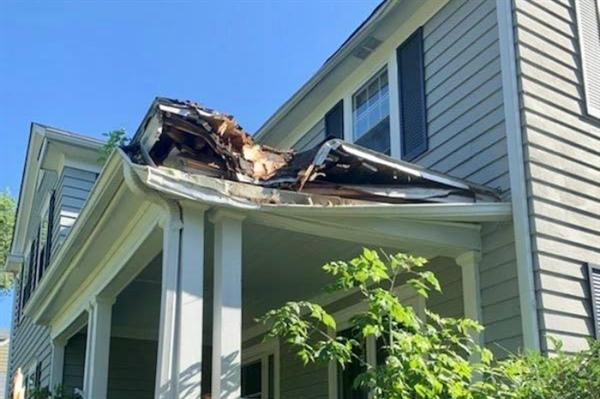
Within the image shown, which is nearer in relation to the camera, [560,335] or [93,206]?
[560,335]

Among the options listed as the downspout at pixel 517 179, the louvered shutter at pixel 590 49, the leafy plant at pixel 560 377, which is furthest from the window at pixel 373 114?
the leafy plant at pixel 560 377

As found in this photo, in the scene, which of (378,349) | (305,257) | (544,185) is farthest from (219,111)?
(378,349)

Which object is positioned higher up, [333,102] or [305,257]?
[333,102]

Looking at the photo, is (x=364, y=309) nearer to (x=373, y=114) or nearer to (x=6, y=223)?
(x=373, y=114)

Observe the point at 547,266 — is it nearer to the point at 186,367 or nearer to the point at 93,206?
the point at 186,367

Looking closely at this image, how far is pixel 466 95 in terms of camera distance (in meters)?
6.53

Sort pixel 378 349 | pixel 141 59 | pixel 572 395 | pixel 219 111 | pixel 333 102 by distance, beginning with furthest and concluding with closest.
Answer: pixel 141 59, pixel 333 102, pixel 378 349, pixel 219 111, pixel 572 395

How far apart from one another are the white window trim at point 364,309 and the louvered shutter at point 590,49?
224 cm

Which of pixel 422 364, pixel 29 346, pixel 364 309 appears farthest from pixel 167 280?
pixel 29 346

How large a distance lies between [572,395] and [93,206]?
374cm

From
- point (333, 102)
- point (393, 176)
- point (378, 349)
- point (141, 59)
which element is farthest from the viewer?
point (141, 59)

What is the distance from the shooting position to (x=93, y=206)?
19.0 feet

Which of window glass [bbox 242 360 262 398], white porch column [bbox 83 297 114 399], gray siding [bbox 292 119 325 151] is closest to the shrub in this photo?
white porch column [bbox 83 297 114 399]

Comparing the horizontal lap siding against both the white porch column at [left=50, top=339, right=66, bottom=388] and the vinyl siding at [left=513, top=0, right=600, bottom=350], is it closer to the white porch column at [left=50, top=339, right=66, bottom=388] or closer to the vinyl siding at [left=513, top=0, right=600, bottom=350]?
the vinyl siding at [left=513, top=0, right=600, bottom=350]
